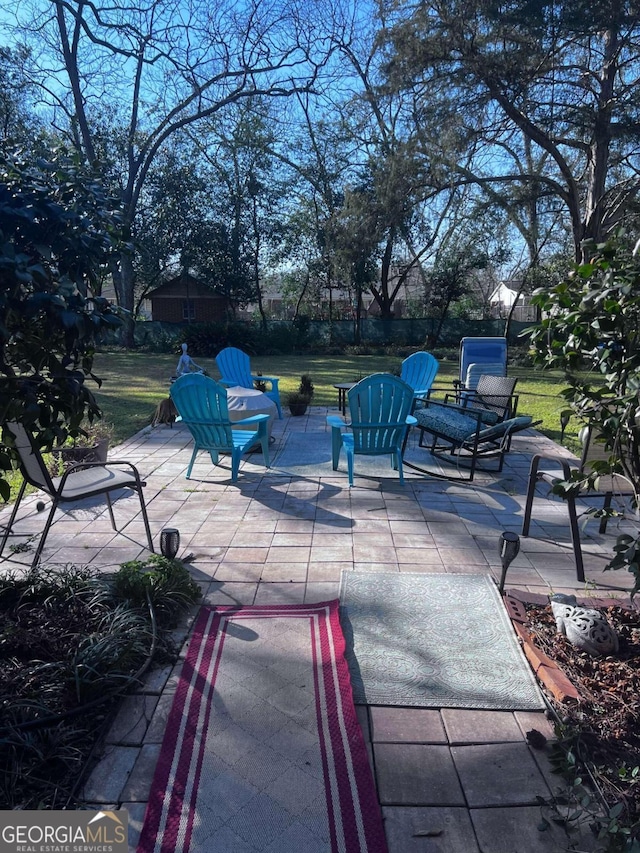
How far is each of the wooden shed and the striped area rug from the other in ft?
77.0

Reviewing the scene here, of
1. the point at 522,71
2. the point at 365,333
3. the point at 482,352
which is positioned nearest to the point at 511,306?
the point at 365,333

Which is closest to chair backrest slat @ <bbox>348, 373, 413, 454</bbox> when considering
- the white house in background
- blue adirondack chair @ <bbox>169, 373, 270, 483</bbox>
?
blue adirondack chair @ <bbox>169, 373, 270, 483</bbox>

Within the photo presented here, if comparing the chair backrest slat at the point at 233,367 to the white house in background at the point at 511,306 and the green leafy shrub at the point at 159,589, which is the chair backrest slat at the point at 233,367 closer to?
the green leafy shrub at the point at 159,589

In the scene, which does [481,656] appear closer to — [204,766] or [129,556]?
[204,766]

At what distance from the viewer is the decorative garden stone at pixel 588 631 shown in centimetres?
228

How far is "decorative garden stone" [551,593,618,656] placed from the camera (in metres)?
2.28

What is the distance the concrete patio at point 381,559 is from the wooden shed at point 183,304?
19257 mm

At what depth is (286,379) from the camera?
1303cm

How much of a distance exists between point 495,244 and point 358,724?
77.6 feet

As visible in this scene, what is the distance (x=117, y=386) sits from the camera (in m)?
12.0

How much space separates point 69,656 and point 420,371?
19.9 ft

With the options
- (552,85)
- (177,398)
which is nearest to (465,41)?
(552,85)

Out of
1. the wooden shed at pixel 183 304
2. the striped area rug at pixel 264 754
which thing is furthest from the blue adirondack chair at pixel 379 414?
the wooden shed at pixel 183 304

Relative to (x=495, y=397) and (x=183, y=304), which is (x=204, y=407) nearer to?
(x=495, y=397)
